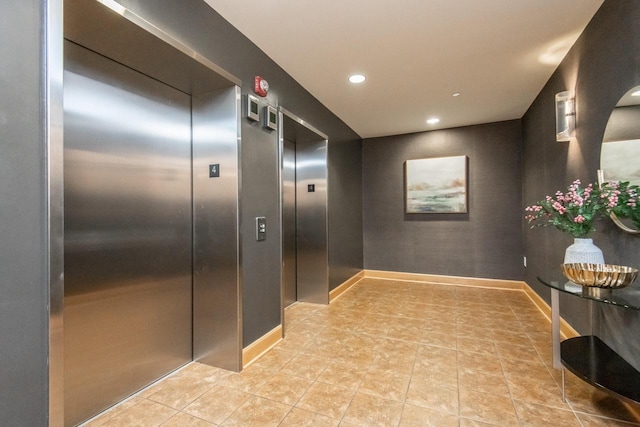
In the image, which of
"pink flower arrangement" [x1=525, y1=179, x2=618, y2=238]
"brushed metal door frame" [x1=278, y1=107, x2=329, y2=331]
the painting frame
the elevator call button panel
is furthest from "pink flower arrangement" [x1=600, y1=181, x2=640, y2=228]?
the painting frame

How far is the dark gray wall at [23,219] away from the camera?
104cm

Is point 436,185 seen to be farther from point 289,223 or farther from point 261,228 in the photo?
point 261,228

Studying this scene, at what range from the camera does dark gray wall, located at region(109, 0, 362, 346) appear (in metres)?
1.78

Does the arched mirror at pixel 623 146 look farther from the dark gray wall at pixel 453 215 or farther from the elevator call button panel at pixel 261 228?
the dark gray wall at pixel 453 215

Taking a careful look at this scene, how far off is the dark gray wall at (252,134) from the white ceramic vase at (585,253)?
2223 mm

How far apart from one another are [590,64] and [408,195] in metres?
3.01

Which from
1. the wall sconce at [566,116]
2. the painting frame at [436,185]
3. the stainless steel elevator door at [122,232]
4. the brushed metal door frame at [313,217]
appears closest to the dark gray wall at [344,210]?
the brushed metal door frame at [313,217]

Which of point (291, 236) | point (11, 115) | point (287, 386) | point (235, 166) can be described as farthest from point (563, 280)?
point (11, 115)

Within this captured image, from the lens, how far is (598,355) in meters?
1.81

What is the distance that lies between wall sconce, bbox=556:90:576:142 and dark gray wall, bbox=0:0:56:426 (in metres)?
3.54

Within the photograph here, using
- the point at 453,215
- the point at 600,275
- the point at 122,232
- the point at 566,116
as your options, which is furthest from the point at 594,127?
the point at 122,232

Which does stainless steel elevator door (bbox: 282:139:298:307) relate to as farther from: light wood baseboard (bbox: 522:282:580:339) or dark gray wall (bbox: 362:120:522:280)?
light wood baseboard (bbox: 522:282:580:339)

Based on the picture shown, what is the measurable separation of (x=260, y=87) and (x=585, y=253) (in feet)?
8.63

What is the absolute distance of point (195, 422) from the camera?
1626mm
